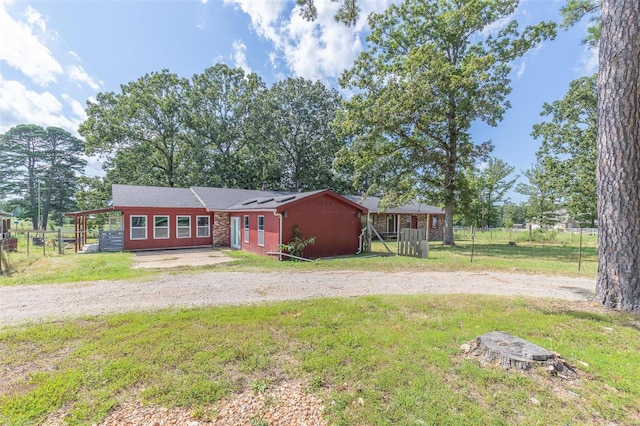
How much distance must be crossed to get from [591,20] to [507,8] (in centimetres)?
1006

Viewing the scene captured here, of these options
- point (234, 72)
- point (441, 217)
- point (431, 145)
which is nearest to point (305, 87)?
point (234, 72)

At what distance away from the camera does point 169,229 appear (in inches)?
607

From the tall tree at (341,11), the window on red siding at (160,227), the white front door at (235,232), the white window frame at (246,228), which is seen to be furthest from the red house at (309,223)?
the tall tree at (341,11)

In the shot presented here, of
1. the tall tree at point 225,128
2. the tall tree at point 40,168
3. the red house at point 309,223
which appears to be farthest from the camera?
the tall tree at point 40,168

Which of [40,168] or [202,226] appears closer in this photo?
[202,226]

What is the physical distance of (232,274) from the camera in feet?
26.5

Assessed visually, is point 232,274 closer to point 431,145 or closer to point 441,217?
point 431,145

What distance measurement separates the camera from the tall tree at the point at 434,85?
15102mm

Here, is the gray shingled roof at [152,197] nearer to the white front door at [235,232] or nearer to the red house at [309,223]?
the white front door at [235,232]

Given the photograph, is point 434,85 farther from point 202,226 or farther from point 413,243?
point 202,226

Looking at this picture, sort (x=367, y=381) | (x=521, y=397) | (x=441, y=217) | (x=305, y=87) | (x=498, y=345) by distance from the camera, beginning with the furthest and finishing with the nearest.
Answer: (x=305, y=87) < (x=441, y=217) < (x=498, y=345) < (x=367, y=381) < (x=521, y=397)

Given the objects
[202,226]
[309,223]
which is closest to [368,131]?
[309,223]

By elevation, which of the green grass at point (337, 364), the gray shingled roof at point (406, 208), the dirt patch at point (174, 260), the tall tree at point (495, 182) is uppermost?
the tall tree at point (495, 182)

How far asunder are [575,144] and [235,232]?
855 inches
